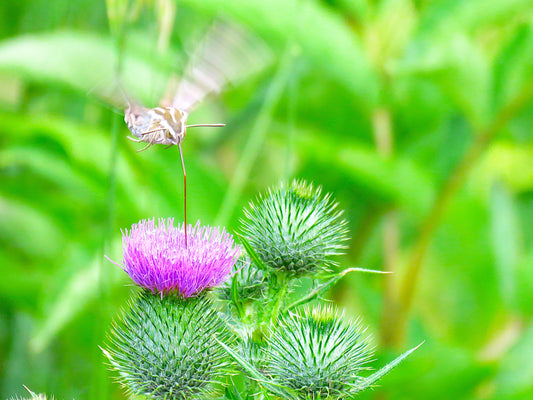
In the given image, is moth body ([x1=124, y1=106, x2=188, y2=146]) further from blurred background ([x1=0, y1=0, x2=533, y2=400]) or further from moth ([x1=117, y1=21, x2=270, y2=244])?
blurred background ([x1=0, y1=0, x2=533, y2=400])

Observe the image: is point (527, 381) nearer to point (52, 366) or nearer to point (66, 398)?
point (66, 398)

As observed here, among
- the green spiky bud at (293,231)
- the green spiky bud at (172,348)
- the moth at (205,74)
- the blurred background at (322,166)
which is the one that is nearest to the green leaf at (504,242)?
the blurred background at (322,166)

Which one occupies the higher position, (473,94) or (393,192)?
(473,94)

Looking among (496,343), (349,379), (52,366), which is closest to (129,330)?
(349,379)

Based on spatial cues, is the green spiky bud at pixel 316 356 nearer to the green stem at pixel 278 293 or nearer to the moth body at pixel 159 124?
the green stem at pixel 278 293

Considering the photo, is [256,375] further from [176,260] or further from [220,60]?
[220,60]

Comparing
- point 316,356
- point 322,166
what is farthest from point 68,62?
point 316,356
